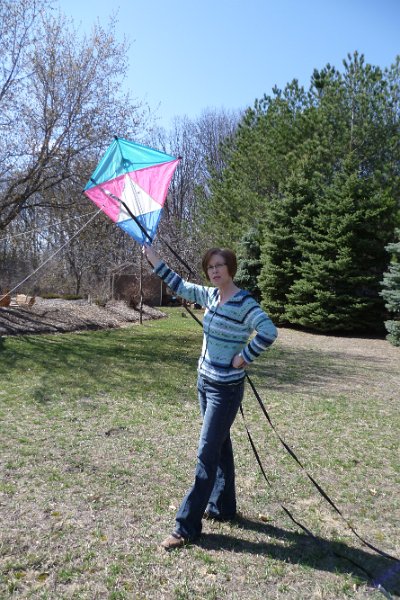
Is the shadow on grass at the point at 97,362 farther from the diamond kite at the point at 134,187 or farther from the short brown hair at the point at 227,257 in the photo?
the short brown hair at the point at 227,257

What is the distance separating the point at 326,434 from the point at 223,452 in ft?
9.12

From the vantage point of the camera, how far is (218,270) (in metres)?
3.14

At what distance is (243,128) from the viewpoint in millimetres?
23172

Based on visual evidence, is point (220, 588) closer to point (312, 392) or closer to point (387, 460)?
point (387, 460)

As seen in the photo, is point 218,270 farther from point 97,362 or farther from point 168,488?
point 97,362

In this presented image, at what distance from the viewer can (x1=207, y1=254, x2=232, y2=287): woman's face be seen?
314 centimetres

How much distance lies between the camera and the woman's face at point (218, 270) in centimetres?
314

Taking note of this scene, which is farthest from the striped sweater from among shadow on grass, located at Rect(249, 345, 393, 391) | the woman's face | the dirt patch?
the dirt patch

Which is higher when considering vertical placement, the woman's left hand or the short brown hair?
the short brown hair

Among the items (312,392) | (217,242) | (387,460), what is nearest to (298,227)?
(217,242)

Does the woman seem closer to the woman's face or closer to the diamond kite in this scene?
the woman's face

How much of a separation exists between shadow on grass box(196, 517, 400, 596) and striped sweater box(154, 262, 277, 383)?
109 centimetres

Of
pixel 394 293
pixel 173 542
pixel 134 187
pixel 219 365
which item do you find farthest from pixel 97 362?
pixel 394 293

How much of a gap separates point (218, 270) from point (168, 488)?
1956mm
